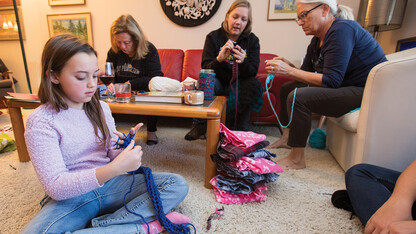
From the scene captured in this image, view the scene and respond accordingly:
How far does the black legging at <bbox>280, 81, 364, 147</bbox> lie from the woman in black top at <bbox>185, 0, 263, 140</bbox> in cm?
37

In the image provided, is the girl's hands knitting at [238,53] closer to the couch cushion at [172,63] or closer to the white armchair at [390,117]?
the white armchair at [390,117]

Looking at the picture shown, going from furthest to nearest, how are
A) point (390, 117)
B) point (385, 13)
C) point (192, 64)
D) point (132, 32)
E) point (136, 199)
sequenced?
point (192, 64), point (385, 13), point (132, 32), point (390, 117), point (136, 199)

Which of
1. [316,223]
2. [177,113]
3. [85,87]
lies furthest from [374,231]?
[85,87]

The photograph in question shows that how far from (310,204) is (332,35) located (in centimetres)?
86

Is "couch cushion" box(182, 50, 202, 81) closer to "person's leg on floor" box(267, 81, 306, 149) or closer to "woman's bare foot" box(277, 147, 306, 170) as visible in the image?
"person's leg on floor" box(267, 81, 306, 149)

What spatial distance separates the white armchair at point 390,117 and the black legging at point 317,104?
16 cm

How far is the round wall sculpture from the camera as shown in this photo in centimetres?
242

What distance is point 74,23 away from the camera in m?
2.73

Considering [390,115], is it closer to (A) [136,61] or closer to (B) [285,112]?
(B) [285,112]

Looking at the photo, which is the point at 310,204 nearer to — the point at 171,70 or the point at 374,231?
the point at 374,231

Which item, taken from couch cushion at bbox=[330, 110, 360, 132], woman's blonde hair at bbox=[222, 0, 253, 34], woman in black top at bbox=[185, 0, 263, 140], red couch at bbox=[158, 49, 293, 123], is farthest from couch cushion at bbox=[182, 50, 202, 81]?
couch cushion at bbox=[330, 110, 360, 132]

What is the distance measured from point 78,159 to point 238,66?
1.20m

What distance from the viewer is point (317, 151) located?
1549mm

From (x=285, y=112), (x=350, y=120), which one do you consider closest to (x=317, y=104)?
(x=350, y=120)
